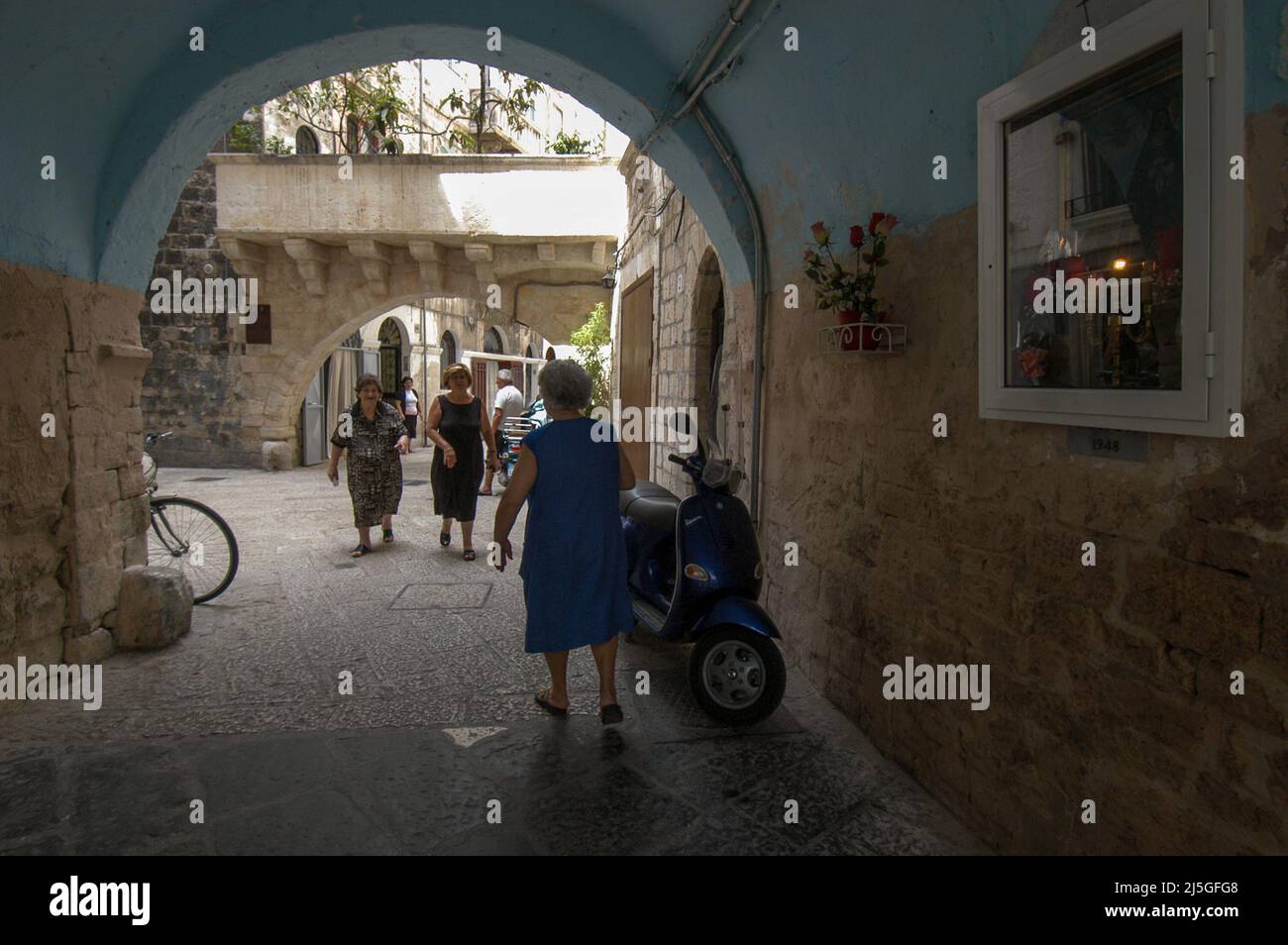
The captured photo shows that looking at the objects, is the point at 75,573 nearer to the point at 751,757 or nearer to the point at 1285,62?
the point at 751,757

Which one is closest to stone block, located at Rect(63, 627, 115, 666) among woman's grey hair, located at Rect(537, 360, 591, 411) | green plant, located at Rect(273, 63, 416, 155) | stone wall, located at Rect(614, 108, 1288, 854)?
woman's grey hair, located at Rect(537, 360, 591, 411)

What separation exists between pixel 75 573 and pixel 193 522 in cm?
136

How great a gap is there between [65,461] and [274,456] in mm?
10208

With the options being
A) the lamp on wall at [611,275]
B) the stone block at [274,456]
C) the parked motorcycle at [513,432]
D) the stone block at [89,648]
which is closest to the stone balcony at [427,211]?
the lamp on wall at [611,275]

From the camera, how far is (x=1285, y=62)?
5.35 ft

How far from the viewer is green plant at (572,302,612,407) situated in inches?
556

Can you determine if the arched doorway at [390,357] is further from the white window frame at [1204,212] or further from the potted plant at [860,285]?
the white window frame at [1204,212]

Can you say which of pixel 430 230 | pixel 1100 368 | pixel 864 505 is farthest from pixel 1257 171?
pixel 430 230

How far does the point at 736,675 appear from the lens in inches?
143

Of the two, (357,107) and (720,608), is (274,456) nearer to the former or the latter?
(357,107)

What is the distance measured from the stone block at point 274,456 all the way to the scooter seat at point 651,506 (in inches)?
413

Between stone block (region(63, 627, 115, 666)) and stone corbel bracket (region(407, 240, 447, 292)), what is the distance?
9559 mm

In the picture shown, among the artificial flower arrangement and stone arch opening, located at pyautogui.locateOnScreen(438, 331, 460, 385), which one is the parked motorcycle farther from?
stone arch opening, located at pyautogui.locateOnScreen(438, 331, 460, 385)

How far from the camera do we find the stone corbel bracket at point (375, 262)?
43.1 feet
